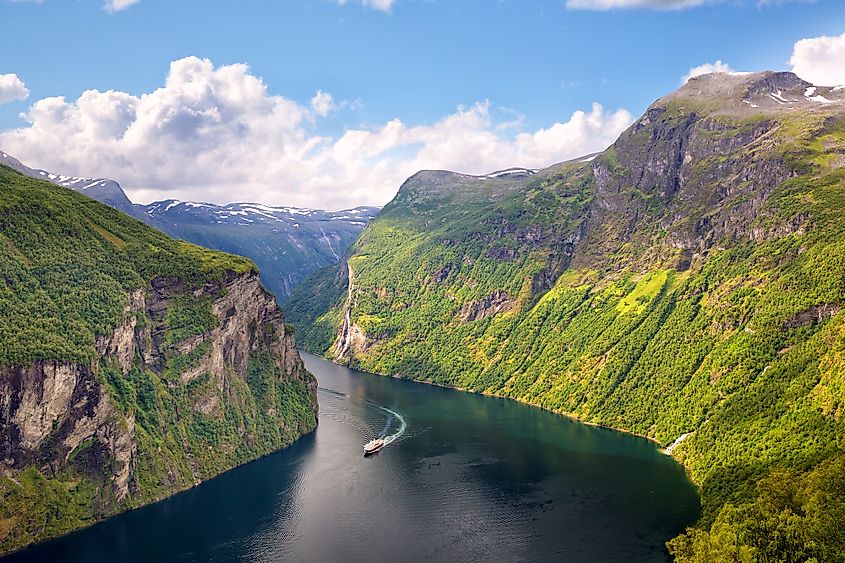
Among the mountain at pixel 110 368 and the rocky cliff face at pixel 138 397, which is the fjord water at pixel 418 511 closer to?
the rocky cliff face at pixel 138 397

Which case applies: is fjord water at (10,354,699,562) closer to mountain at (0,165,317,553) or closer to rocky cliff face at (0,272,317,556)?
rocky cliff face at (0,272,317,556)

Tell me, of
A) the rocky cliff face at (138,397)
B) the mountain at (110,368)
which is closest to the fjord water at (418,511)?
the rocky cliff face at (138,397)

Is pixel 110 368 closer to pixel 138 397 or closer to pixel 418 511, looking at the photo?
pixel 138 397

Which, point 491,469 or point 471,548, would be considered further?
point 491,469

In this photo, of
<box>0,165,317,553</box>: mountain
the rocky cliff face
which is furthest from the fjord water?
<box>0,165,317,553</box>: mountain

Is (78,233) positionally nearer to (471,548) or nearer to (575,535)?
(471,548)

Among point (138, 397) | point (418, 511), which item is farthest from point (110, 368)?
point (418, 511)

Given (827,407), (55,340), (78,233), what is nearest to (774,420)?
(827,407)
